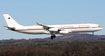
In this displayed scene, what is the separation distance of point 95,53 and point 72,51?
9041 millimetres

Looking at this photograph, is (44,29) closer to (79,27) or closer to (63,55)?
(79,27)

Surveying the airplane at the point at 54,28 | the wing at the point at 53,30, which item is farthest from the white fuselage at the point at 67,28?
the wing at the point at 53,30

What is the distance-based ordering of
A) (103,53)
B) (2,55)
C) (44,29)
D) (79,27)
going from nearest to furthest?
1. (79,27)
2. (44,29)
3. (2,55)
4. (103,53)

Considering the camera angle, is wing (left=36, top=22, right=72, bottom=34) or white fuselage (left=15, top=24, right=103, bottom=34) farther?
wing (left=36, top=22, right=72, bottom=34)

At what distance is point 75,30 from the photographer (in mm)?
90312

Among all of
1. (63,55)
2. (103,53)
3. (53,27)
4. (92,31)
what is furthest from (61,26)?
(103,53)

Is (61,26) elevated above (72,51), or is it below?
above

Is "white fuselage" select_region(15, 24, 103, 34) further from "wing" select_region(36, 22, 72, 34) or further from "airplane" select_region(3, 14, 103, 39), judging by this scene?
"wing" select_region(36, 22, 72, 34)

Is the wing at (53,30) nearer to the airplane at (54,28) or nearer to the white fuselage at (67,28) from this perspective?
the airplane at (54,28)

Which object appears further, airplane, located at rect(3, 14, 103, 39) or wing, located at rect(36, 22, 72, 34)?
wing, located at rect(36, 22, 72, 34)

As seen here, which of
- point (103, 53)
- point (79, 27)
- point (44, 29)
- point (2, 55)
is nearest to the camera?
point (79, 27)

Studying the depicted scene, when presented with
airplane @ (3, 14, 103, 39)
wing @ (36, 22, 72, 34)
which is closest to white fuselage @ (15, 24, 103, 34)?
airplane @ (3, 14, 103, 39)

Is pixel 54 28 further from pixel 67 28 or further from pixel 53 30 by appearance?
pixel 67 28

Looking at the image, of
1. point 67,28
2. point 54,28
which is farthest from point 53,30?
point 67,28
